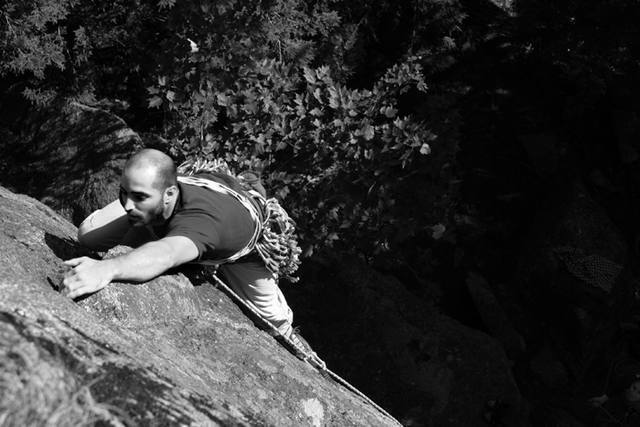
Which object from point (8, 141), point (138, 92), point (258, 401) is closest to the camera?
point (258, 401)

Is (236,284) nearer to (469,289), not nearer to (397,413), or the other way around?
(397,413)

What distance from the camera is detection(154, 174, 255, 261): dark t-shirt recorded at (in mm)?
3031

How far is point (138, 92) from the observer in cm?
699

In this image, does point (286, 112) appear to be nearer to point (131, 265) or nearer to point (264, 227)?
point (264, 227)

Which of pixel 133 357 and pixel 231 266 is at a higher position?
pixel 133 357

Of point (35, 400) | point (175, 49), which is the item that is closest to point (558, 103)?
point (175, 49)

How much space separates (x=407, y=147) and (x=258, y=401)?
109 inches

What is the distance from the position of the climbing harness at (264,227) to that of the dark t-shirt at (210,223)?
0.06 meters

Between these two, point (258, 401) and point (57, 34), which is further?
point (57, 34)

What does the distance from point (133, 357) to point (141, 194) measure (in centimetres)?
92

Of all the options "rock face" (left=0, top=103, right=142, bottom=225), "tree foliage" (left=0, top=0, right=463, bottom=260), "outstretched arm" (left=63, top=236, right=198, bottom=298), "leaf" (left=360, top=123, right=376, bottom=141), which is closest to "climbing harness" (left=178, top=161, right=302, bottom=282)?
"outstretched arm" (left=63, top=236, right=198, bottom=298)

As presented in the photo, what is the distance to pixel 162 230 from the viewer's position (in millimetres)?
3270

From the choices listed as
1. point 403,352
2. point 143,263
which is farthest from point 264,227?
point 403,352

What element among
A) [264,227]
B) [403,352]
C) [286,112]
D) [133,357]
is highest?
[286,112]
